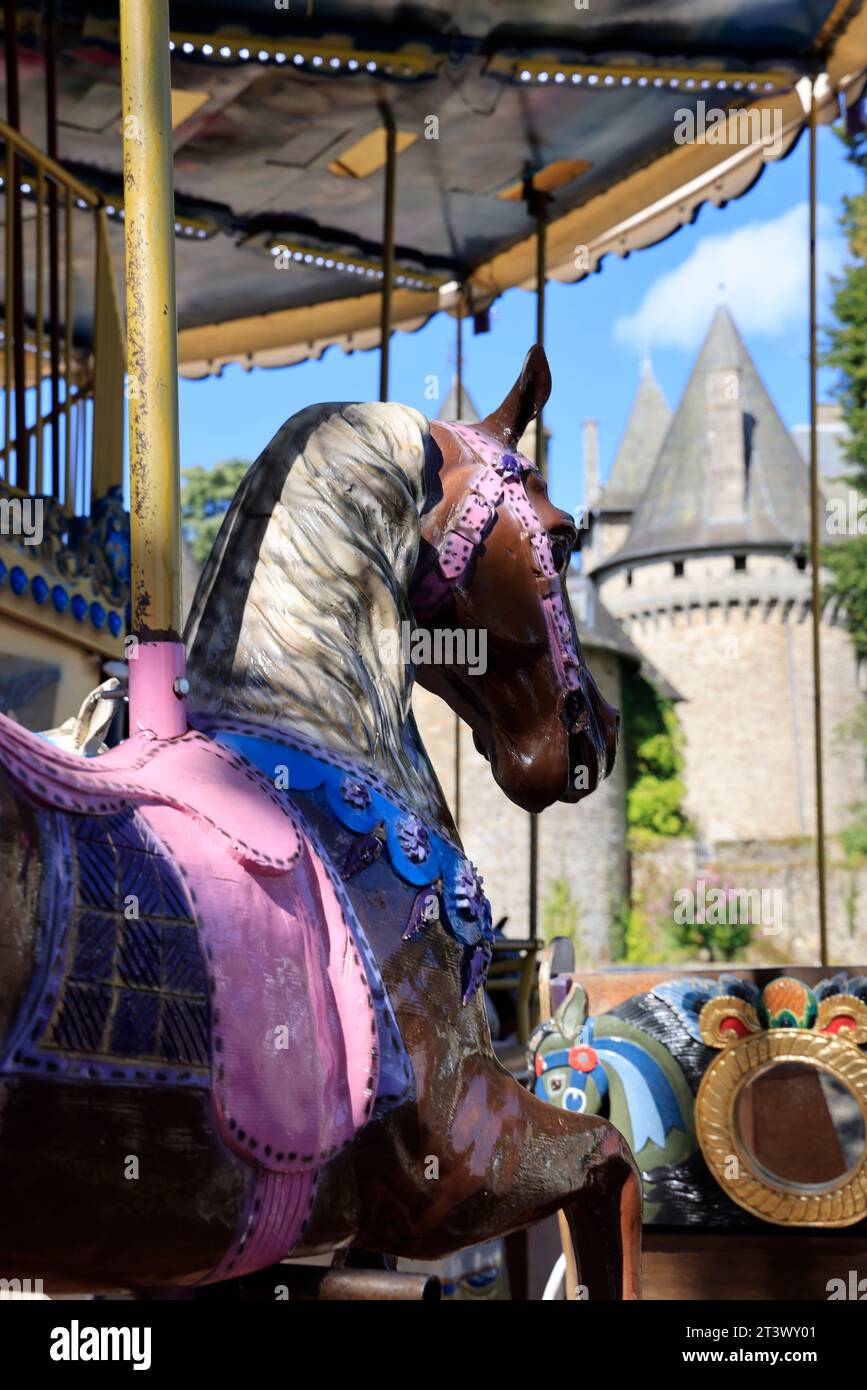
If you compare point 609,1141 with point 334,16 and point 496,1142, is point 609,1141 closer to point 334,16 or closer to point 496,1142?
point 496,1142

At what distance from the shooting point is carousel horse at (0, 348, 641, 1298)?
1.60 metres

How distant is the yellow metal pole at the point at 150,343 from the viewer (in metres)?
1.99

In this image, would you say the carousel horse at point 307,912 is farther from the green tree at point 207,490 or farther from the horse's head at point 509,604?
the green tree at point 207,490

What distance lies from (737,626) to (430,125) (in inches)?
1455

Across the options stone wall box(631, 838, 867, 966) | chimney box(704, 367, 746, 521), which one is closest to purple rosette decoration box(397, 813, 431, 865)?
stone wall box(631, 838, 867, 966)

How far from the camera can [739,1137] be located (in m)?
3.30

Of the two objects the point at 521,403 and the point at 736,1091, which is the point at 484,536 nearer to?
the point at 521,403

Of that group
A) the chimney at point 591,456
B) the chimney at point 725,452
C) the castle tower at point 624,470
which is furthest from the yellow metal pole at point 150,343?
the chimney at point 591,456

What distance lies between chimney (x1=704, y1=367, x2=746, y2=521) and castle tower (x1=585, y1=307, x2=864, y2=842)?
37mm

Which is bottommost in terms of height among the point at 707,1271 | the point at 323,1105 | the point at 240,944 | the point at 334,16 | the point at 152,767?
the point at 707,1271
